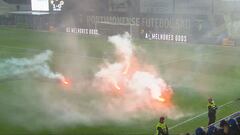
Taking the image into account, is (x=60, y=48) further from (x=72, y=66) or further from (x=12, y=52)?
(x=72, y=66)

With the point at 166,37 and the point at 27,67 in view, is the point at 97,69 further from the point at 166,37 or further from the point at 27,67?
the point at 166,37

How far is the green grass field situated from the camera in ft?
60.6

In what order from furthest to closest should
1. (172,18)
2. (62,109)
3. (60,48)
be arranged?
(172,18) < (60,48) < (62,109)

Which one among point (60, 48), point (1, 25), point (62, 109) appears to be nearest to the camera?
point (62, 109)

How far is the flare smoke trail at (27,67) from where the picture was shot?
30.6m

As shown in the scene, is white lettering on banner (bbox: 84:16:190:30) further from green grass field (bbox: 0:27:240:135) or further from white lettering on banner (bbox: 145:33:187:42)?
green grass field (bbox: 0:27:240:135)

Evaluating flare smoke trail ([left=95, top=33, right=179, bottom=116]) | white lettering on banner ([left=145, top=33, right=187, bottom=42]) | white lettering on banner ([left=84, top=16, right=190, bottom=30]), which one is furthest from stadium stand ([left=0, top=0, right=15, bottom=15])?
flare smoke trail ([left=95, top=33, right=179, bottom=116])

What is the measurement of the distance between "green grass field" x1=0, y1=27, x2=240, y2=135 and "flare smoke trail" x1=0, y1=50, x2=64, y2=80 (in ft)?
2.73

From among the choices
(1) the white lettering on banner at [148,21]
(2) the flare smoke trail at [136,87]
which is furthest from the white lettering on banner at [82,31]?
(2) the flare smoke trail at [136,87]

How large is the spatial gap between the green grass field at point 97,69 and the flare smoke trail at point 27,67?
83 centimetres

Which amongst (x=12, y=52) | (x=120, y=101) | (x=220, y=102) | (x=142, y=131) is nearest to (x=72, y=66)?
(x=12, y=52)

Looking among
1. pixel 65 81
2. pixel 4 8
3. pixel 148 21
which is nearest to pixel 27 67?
pixel 65 81

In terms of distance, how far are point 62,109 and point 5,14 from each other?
51221 millimetres

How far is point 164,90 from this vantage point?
885 inches
